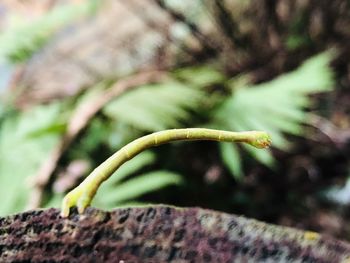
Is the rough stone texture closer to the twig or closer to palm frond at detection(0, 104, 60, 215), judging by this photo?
the twig

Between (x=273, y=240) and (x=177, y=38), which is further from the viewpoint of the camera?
(x=177, y=38)

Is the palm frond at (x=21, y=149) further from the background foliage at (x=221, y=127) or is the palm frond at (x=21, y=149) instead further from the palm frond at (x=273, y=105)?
the palm frond at (x=273, y=105)

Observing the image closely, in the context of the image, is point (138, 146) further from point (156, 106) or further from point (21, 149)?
point (21, 149)

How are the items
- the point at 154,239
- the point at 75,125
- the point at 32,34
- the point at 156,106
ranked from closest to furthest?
the point at 154,239 < the point at 75,125 < the point at 156,106 < the point at 32,34

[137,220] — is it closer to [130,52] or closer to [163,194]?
[163,194]

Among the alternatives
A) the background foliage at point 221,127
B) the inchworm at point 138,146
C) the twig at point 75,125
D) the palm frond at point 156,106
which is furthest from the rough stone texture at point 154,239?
the palm frond at point 156,106

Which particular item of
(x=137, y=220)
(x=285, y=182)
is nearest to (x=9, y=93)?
(x=285, y=182)

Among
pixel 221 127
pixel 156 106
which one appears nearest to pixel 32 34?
pixel 156 106
